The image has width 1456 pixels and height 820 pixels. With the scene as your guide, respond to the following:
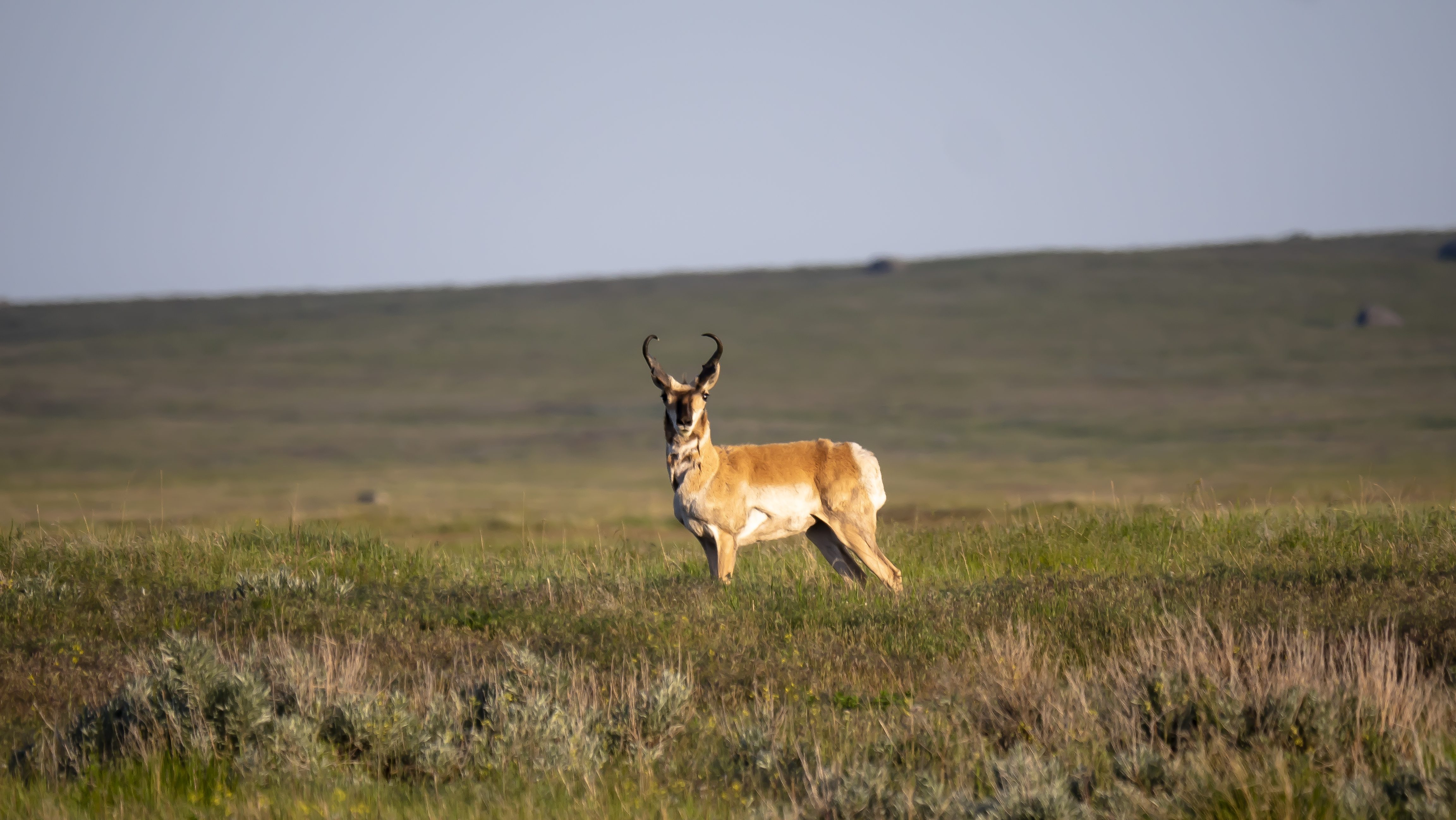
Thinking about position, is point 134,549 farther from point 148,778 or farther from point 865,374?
point 865,374

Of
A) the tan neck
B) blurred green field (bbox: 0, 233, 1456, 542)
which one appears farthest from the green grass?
blurred green field (bbox: 0, 233, 1456, 542)

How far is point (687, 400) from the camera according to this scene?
1000 centimetres

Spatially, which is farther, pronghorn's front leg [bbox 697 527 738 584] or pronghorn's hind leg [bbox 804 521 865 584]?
pronghorn's hind leg [bbox 804 521 865 584]

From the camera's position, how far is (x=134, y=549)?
38.6ft

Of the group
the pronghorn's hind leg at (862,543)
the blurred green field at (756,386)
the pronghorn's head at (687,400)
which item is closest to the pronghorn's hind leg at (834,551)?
the pronghorn's hind leg at (862,543)

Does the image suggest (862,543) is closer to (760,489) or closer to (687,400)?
(760,489)

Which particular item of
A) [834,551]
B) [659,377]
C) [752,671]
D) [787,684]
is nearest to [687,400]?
[659,377]

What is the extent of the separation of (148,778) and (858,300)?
363 feet

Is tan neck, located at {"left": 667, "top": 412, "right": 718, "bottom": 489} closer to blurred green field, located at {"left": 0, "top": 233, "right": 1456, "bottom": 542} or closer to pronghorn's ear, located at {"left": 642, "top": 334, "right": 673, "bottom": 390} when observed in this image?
pronghorn's ear, located at {"left": 642, "top": 334, "right": 673, "bottom": 390}

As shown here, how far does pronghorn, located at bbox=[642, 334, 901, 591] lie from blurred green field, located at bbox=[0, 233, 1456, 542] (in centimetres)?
2510

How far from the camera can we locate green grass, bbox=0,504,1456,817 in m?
5.44

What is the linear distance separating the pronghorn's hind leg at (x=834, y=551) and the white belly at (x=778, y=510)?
0.82ft

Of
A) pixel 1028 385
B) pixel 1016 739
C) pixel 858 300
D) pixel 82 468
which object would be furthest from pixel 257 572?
pixel 858 300

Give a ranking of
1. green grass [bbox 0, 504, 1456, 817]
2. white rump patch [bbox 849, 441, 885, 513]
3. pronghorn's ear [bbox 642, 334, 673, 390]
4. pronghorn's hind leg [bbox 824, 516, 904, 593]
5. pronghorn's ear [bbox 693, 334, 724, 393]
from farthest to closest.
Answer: white rump patch [bbox 849, 441, 885, 513] → pronghorn's hind leg [bbox 824, 516, 904, 593] → pronghorn's ear [bbox 642, 334, 673, 390] → pronghorn's ear [bbox 693, 334, 724, 393] → green grass [bbox 0, 504, 1456, 817]
